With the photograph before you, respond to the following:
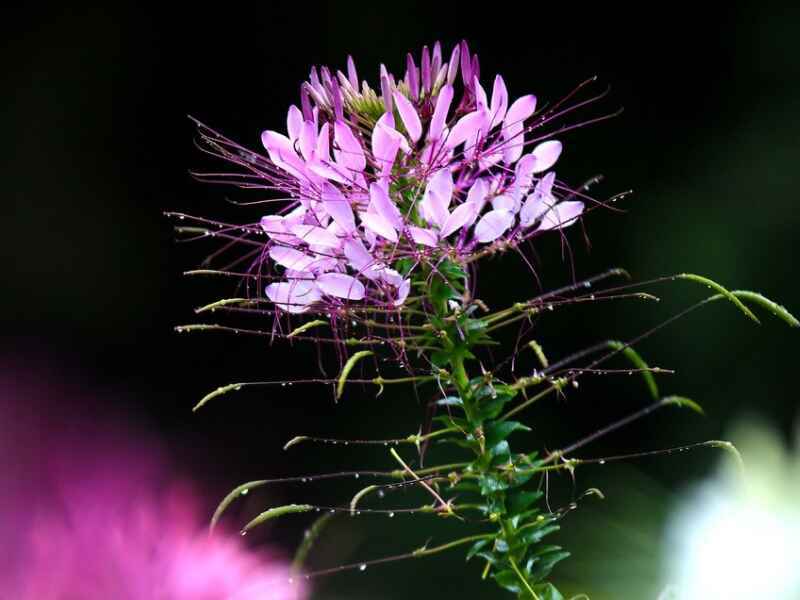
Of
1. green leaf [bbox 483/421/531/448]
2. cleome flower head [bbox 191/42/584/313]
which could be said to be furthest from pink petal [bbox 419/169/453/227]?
green leaf [bbox 483/421/531/448]

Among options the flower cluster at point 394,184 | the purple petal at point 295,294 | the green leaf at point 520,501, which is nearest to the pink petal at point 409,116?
the flower cluster at point 394,184

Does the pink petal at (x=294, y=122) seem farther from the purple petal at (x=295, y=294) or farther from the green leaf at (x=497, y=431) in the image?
the green leaf at (x=497, y=431)

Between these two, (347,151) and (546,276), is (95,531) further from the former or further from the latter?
(546,276)

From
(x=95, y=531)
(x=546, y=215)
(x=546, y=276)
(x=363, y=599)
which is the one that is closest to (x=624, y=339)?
(x=546, y=276)

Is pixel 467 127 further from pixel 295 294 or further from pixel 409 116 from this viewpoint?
pixel 295 294

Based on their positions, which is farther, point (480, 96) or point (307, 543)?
point (480, 96)

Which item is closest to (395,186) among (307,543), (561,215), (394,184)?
(394,184)
